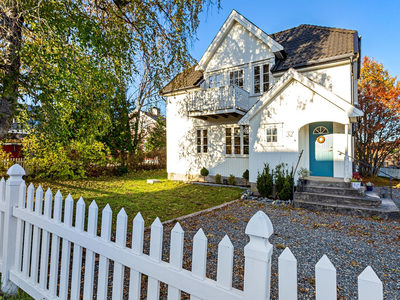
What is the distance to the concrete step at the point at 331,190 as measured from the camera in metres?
7.04

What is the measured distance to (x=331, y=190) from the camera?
731cm

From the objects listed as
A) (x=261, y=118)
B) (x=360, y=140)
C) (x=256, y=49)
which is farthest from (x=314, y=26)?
(x=360, y=140)

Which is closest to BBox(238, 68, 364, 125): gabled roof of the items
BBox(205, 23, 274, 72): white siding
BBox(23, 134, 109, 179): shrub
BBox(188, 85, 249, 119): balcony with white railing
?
BBox(188, 85, 249, 119): balcony with white railing

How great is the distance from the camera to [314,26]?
38.2 feet

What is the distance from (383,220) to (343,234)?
2186 millimetres

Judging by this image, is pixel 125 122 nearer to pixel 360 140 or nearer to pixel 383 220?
pixel 383 220

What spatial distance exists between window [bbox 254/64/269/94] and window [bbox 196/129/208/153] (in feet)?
11.5

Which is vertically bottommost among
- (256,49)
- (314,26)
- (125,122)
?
(125,122)

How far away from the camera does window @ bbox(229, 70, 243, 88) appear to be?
11.5 m

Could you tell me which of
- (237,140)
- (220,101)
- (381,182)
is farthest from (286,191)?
(381,182)

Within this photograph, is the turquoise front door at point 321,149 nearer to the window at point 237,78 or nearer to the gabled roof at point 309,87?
the gabled roof at point 309,87

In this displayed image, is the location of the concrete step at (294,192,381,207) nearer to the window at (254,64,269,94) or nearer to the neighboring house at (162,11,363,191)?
the neighboring house at (162,11,363,191)

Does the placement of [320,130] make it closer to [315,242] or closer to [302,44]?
[302,44]

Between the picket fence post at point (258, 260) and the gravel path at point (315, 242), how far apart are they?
1.80m
